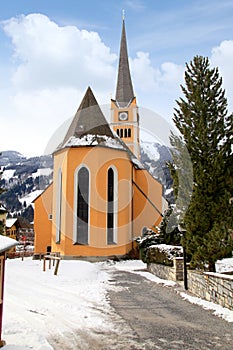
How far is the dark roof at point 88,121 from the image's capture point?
891 inches

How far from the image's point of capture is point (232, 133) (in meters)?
10.2

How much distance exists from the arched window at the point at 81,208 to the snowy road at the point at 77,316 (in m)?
9.16

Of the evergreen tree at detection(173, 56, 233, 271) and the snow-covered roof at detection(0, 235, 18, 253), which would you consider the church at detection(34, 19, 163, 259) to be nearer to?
the evergreen tree at detection(173, 56, 233, 271)

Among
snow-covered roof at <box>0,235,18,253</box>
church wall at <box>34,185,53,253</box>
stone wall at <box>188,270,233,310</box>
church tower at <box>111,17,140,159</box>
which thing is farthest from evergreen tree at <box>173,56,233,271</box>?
church tower at <box>111,17,140,159</box>

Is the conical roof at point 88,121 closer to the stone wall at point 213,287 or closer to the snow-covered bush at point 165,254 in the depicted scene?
the snow-covered bush at point 165,254

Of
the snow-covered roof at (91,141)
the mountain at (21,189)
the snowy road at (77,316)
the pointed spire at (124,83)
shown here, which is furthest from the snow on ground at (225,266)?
the mountain at (21,189)

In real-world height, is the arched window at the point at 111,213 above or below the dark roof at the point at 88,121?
below

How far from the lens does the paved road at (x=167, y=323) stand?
17.3 feet

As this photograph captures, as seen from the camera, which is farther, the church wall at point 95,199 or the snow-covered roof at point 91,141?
the snow-covered roof at point 91,141

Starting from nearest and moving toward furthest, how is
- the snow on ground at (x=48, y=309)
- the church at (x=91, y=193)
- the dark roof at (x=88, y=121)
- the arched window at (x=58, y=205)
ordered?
the snow on ground at (x=48, y=309) → the church at (x=91, y=193) → the arched window at (x=58, y=205) → the dark roof at (x=88, y=121)

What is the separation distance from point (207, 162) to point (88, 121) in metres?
14.2

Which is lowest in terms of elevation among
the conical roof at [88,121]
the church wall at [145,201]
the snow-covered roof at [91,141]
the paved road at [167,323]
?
the paved road at [167,323]

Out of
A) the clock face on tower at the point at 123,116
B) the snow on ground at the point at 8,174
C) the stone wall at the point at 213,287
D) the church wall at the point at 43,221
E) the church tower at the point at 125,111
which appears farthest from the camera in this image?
the snow on ground at the point at 8,174

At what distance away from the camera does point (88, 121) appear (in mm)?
23016
